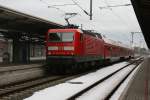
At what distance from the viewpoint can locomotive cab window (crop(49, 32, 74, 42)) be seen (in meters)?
22.0

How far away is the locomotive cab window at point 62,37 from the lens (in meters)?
22.0

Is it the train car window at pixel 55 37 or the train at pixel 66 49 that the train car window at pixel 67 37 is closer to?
the train at pixel 66 49

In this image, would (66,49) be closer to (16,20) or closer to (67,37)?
(67,37)

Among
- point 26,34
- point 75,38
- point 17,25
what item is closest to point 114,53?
point 26,34

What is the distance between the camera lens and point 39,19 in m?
25.0

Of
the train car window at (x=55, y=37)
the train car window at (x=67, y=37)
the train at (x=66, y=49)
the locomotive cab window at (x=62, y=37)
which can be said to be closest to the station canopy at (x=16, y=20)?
the train car window at (x=55, y=37)

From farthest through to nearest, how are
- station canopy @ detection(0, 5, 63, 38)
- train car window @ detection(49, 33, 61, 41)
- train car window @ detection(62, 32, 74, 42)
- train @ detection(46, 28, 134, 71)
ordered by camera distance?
train car window @ detection(49, 33, 61, 41), train car window @ detection(62, 32, 74, 42), train @ detection(46, 28, 134, 71), station canopy @ detection(0, 5, 63, 38)

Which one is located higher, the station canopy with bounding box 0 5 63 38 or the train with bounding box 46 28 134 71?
the station canopy with bounding box 0 5 63 38

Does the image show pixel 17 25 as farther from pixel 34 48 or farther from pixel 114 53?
pixel 34 48

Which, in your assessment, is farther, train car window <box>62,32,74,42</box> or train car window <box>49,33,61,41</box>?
train car window <box>49,33,61,41</box>

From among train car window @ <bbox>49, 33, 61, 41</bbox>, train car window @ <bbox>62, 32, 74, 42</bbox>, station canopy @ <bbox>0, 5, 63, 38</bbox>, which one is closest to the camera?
station canopy @ <bbox>0, 5, 63, 38</bbox>

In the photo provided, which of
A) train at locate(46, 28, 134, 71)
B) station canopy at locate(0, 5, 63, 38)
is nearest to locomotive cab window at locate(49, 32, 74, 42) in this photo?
train at locate(46, 28, 134, 71)

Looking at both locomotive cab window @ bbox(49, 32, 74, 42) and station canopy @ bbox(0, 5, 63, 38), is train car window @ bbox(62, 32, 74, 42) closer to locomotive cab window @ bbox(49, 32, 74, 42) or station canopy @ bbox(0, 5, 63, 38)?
locomotive cab window @ bbox(49, 32, 74, 42)

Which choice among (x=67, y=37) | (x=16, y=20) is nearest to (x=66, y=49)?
(x=67, y=37)
